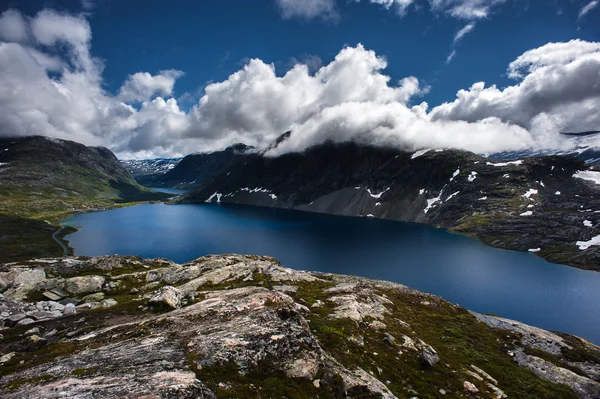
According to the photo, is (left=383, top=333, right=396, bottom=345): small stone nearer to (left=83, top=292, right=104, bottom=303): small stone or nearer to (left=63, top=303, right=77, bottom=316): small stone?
(left=63, top=303, right=77, bottom=316): small stone

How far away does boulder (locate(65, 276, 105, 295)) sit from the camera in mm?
43688

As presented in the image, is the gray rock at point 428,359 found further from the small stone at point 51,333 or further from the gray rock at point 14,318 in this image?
the gray rock at point 14,318

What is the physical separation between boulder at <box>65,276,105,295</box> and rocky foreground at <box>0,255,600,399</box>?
19cm

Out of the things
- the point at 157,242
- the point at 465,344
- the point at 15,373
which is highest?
the point at 15,373

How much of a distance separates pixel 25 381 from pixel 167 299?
53.8 feet

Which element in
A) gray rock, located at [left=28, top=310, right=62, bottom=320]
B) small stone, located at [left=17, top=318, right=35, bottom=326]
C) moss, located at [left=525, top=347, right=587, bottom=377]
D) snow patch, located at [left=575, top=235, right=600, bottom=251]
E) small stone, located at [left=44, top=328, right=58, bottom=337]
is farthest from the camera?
snow patch, located at [left=575, top=235, right=600, bottom=251]

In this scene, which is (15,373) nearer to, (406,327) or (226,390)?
(226,390)

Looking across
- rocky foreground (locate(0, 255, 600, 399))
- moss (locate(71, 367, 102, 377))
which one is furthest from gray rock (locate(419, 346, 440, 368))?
moss (locate(71, 367, 102, 377))

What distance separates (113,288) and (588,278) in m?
190

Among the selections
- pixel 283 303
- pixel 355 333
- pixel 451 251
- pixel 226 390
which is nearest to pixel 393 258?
pixel 451 251

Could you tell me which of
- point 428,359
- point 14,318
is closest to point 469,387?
point 428,359

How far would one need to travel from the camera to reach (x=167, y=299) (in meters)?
31.7

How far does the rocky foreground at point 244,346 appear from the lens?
16156mm

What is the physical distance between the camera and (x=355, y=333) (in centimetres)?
3194
